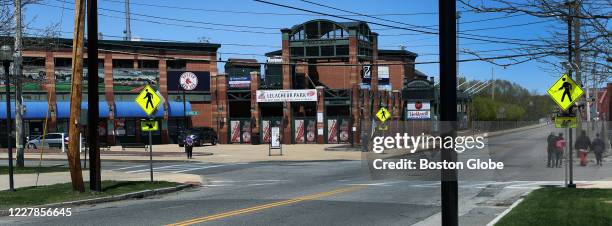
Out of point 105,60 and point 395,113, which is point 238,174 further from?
point 395,113

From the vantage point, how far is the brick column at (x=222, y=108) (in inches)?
2211

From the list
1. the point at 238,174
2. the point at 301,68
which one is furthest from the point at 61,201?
the point at 301,68

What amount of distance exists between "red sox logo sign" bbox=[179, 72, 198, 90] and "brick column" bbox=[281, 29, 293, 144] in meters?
8.73

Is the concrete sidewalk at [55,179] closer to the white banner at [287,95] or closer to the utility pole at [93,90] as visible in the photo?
the utility pole at [93,90]

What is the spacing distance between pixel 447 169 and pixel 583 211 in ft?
26.1

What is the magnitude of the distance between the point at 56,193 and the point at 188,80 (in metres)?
42.1

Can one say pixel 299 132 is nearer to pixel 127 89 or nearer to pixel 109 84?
pixel 127 89

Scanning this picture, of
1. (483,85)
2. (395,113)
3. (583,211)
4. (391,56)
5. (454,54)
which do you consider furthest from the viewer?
(483,85)

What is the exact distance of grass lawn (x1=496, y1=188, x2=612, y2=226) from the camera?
991cm

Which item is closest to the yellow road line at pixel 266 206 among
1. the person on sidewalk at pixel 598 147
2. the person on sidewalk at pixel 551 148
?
the person on sidewalk at pixel 551 148

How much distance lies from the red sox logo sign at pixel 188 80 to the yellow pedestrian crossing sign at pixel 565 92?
4373 cm

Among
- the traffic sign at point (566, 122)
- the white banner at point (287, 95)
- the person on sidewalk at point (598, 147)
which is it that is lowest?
the person on sidewalk at point (598, 147)

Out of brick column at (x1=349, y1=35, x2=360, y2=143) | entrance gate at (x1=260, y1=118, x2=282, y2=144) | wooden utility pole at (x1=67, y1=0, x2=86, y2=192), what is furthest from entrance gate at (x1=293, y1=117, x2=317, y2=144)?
wooden utility pole at (x1=67, y1=0, x2=86, y2=192)

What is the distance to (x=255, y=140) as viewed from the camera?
54.4 meters
